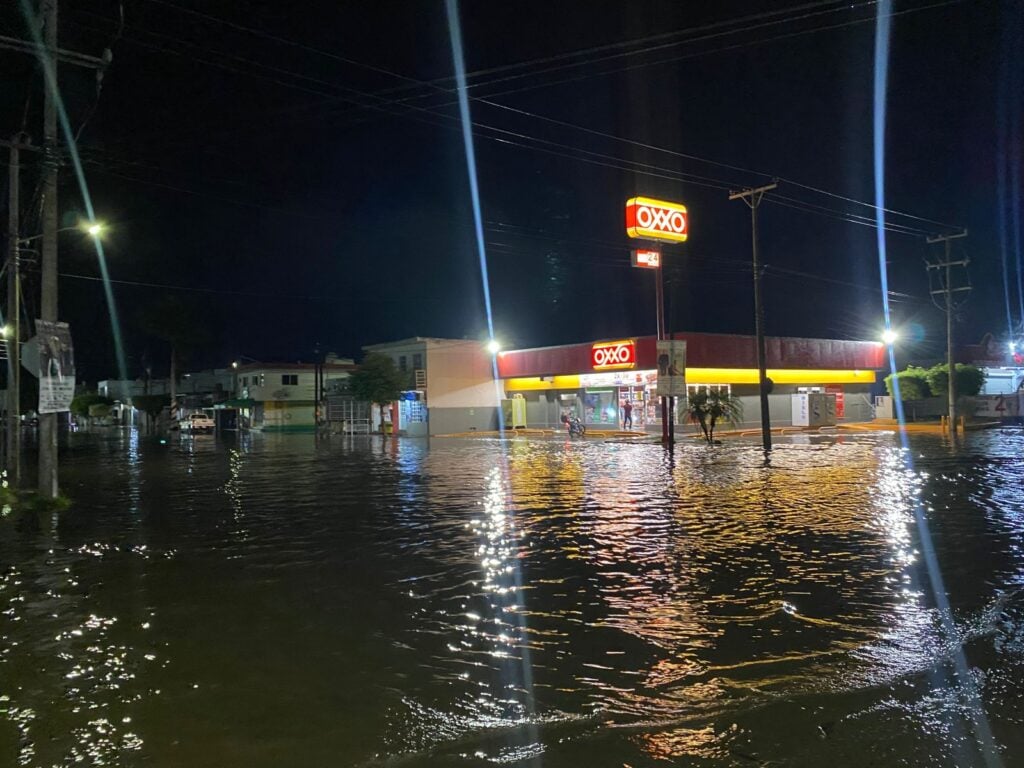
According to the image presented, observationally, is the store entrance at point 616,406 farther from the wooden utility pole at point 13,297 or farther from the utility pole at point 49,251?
the utility pole at point 49,251

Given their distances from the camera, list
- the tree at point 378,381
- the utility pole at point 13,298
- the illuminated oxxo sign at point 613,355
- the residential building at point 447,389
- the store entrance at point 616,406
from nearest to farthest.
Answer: the utility pole at point 13,298 < the illuminated oxxo sign at point 613,355 < the store entrance at point 616,406 < the tree at point 378,381 < the residential building at point 447,389

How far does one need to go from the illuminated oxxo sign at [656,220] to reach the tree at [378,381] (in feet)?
73.0

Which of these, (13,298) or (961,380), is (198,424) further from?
(961,380)

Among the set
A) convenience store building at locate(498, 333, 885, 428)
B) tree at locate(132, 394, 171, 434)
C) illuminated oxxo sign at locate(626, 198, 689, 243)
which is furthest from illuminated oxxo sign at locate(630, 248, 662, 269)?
tree at locate(132, 394, 171, 434)

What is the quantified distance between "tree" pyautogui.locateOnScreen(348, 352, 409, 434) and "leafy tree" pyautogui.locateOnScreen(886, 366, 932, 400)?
1251 inches

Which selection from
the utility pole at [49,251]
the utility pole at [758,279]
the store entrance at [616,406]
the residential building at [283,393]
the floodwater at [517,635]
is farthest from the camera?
the residential building at [283,393]

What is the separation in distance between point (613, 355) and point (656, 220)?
11246 mm

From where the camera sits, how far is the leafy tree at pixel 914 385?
158ft

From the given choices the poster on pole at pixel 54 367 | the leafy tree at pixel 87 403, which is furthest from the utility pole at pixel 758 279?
the leafy tree at pixel 87 403

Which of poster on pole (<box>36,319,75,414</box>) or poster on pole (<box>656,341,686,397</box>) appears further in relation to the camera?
poster on pole (<box>656,341,686,397</box>)

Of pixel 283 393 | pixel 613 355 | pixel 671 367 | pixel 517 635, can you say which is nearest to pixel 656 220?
pixel 671 367

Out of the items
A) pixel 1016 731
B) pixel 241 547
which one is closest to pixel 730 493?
pixel 241 547

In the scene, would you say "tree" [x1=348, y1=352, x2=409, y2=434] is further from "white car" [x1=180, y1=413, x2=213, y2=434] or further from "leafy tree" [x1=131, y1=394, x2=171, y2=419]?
"leafy tree" [x1=131, y1=394, x2=171, y2=419]

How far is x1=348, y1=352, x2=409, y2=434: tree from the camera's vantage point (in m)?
49.8
